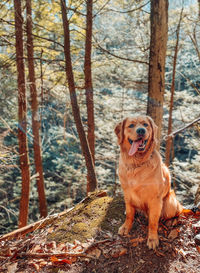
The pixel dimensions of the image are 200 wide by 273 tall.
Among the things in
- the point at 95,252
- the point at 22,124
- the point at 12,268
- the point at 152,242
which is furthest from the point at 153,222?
the point at 22,124

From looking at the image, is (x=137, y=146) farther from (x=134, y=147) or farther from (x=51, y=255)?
(x=51, y=255)

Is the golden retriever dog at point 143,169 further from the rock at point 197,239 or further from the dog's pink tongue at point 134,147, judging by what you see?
the rock at point 197,239

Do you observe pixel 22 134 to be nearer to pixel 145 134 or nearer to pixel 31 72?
pixel 31 72

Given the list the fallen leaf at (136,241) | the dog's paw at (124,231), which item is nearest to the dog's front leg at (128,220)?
the dog's paw at (124,231)

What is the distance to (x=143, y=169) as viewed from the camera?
2.62 m

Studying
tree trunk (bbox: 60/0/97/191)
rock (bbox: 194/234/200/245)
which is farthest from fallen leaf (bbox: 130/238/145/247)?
tree trunk (bbox: 60/0/97/191)

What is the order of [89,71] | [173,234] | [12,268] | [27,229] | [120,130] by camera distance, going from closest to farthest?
[12,268]
[120,130]
[173,234]
[27,229]
[89,71]

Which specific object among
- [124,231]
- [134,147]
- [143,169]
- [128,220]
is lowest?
[124,231]

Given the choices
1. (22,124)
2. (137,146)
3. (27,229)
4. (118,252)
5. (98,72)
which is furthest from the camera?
(98,72)

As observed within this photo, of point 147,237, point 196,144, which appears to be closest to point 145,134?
point 147,237

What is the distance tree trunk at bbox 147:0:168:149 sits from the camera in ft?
14.8

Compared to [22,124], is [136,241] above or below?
below

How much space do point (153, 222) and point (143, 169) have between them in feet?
2.27

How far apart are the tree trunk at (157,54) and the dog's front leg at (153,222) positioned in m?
2.55
